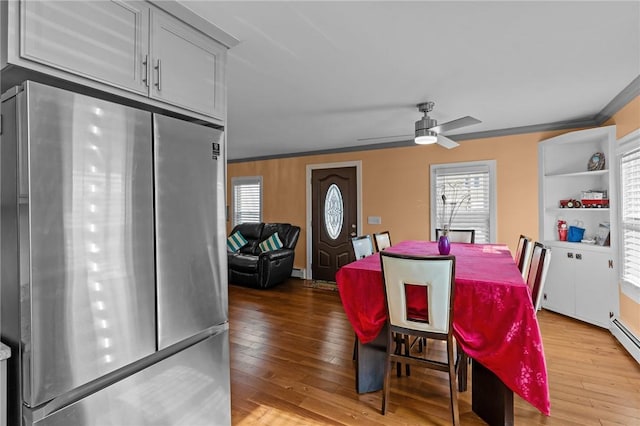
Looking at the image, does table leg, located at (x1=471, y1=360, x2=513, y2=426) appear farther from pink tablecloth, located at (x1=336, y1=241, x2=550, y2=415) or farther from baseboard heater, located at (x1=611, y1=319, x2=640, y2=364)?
baseboard heater, located at (x1=611, y1=319, x2=640, y2=364)

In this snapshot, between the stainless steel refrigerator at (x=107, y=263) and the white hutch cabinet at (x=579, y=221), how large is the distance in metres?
4.11

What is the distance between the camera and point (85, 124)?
128 centimetres

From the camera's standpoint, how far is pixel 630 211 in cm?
327

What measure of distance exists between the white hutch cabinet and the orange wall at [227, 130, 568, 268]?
17 cm

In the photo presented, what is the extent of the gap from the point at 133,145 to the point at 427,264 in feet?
5.61

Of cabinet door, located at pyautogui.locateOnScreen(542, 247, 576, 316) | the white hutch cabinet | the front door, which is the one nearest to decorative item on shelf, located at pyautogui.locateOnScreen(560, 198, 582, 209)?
the white hutch cabinet

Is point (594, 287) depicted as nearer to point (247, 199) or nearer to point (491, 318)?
point (491, 318)

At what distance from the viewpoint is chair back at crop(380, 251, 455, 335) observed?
6.54 ft

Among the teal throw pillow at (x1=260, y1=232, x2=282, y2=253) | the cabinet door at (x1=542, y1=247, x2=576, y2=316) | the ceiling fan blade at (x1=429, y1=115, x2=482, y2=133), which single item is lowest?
the cabinet door at (x1=542, y1=247, x2=576, y2=316)

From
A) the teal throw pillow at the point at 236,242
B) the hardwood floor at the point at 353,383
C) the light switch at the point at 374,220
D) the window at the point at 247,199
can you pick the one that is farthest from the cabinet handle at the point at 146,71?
the window at the point at 247,199

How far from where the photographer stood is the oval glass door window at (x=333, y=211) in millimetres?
5992

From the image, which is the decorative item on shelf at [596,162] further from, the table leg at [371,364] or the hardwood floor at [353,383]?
the table leg at [371,364]

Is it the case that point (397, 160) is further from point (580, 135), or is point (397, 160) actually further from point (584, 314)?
point (584, 314)

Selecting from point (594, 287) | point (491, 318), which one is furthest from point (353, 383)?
point (594, 287)
